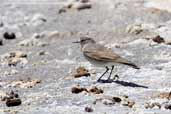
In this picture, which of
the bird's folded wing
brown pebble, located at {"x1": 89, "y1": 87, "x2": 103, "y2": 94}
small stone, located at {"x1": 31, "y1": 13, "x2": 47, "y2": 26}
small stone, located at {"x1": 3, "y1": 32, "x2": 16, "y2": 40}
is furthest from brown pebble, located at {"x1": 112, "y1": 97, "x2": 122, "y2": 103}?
small stone, located at {"x1": 31, "y1": 13, "x2": 47, "y2": 26}

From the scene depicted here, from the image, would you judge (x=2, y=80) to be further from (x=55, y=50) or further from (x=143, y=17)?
(x=143, y=17)

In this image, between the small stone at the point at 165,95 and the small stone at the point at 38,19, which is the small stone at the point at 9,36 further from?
the small stone at the point at 165,95

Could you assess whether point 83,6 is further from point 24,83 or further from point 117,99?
point 117,99

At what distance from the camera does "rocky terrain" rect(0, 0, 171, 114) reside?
1260cm

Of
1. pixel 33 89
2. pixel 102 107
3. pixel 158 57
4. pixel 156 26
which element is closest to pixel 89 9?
pixel 156 26

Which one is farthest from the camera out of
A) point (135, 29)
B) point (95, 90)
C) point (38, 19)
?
point (38, 19)

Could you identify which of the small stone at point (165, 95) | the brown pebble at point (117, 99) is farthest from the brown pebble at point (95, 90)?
the small stone at point (165, 95)

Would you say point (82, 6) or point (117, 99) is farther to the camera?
point (82, 6)

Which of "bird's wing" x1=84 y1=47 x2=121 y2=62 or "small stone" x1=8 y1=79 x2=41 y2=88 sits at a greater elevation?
"bird's wing" x1=84 y1=47 x2=121 y2=62

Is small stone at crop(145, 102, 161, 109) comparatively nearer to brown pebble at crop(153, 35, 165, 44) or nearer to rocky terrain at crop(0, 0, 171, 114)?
rocky terrain at crop(0, 0, 171, 114)

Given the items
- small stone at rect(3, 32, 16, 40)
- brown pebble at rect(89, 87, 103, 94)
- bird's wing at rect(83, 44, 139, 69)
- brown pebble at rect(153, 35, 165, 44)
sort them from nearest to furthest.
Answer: brown pebble at rect(89, 87, 103, 94) → bird's wing at rect(83, 44, 139, 69) → brown pebble at rect(153, 35, 165, 44) → small stone at rect(3, 32, 16, 40)

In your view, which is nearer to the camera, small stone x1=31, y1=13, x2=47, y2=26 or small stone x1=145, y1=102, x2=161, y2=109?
small stone x1=145, y1=102, x2=161, y2=109

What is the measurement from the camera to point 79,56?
58.1 feet

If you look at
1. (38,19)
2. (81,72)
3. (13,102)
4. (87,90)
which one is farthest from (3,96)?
(38,19)
